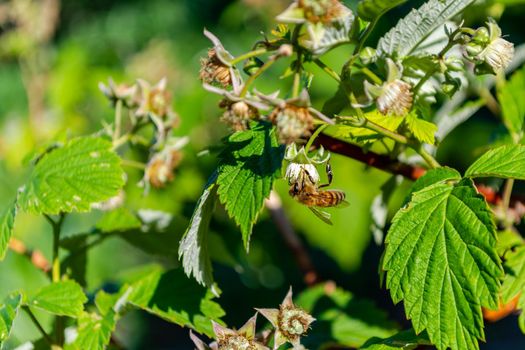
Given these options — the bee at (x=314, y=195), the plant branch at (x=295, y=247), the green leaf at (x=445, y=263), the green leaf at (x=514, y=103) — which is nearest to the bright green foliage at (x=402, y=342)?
the green leaf at (x=445, y=263)

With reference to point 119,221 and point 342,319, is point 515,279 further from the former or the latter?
point 119,221

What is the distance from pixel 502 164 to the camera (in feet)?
2.59

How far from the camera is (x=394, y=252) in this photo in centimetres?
77

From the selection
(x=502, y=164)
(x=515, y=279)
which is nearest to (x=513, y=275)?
(x=515, y=279)

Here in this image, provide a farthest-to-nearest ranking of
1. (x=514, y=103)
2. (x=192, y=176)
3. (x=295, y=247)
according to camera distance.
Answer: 1. (x=192, y=176)
2. (x=295, y=247)
3. (x=514, y=103)

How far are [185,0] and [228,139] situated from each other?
5.68 metres

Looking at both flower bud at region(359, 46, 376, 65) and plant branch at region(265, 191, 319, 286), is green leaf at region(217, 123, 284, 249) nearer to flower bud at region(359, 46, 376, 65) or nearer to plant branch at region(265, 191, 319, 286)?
flower bud at region(359, 46, 376, 65)

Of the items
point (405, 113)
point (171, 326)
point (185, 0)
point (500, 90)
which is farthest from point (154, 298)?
point (185, 0)

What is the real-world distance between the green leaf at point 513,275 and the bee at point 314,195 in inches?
9.6

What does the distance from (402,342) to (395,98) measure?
278 millimetres

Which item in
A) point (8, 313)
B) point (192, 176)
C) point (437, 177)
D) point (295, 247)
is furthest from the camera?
point (192, 176)

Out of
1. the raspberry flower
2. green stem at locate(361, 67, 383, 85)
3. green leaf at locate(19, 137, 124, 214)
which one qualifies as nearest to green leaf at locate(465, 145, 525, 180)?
green stem at locate(361, 67, 383, 85)

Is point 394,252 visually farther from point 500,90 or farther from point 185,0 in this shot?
point 185,0

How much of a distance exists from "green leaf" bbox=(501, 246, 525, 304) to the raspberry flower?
0.25 meters
